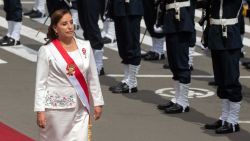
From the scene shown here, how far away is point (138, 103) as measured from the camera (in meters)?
10.9

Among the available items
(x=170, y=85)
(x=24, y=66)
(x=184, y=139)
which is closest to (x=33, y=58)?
(x=24, y=66)

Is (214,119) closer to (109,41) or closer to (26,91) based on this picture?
(26,91)

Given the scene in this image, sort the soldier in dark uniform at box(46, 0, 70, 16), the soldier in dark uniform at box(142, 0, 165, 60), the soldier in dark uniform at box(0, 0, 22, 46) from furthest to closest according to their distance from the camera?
the soldier in dark uniform at box(0, 0, 22, 46) → the soldier in dark uniform at box(142, 0, 165, 60) → the soldier in dark uniform at box(46, 0, 70, 16)

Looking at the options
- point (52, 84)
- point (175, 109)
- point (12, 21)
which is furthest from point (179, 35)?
point (12, 21)

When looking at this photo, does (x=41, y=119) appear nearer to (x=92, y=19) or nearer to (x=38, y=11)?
(x=92, y=19)

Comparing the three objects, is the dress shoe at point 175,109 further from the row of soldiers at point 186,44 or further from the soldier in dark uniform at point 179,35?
the soldier in dark uniform at point 179,35

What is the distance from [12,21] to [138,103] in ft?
14.8

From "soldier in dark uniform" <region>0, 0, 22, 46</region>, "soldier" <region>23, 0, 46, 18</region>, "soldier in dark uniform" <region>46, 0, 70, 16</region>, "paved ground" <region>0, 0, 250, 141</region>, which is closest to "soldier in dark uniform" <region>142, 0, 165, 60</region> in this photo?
"paved ground" <region>0, 0, 250, 141</region>

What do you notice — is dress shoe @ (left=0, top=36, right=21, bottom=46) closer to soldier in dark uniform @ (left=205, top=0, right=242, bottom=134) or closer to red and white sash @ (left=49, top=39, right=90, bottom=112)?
soldier in dark uniform @ (left=205, top=0, right=242, bottom=134)

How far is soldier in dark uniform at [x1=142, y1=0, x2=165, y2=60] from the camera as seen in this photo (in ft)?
44.7

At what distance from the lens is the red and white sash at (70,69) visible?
23.7 ft

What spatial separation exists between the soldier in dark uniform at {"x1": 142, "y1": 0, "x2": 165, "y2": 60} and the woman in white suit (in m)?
6.32

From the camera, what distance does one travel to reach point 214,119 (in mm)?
10070

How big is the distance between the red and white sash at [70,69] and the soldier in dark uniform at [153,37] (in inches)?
250
